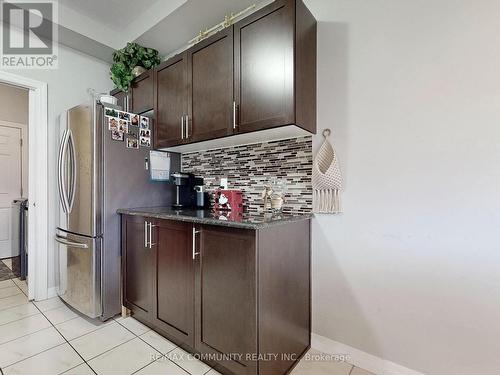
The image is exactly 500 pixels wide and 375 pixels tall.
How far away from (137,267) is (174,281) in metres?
0.48

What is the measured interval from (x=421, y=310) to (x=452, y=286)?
0.67ft

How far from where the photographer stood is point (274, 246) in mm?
1329

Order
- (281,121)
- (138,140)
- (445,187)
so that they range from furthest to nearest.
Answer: (138,140)
(281,121)
(445,187)

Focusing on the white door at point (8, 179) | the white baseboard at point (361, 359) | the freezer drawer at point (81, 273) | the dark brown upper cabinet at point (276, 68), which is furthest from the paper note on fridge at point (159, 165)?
the white door at point (8, 179)

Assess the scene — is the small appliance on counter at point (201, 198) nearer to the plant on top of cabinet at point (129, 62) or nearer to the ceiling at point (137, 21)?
the plant on top of cabinet at point (129, 62)

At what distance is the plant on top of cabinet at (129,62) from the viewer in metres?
2.42

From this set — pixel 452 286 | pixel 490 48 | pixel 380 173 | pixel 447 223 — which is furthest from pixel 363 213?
pixel 490 48

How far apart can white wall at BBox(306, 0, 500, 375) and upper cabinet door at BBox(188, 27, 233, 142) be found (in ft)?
2.09

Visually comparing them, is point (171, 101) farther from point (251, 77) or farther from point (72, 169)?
point (72, 169)

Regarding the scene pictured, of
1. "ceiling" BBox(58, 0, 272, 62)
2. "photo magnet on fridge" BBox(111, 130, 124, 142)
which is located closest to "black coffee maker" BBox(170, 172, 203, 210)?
"photo magnet on fridge" BBox(111, 130, 124, 142)

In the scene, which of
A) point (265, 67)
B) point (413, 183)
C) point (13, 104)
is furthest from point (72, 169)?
point (13, 104)

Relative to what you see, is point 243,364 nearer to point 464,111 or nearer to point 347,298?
point 347,298

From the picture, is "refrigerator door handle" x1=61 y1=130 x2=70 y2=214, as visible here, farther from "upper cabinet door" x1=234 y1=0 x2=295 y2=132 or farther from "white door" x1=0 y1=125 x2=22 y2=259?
"white door" x1=0 y1=125 x2=22 y2=259

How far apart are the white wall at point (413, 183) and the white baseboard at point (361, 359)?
0.12 feet
